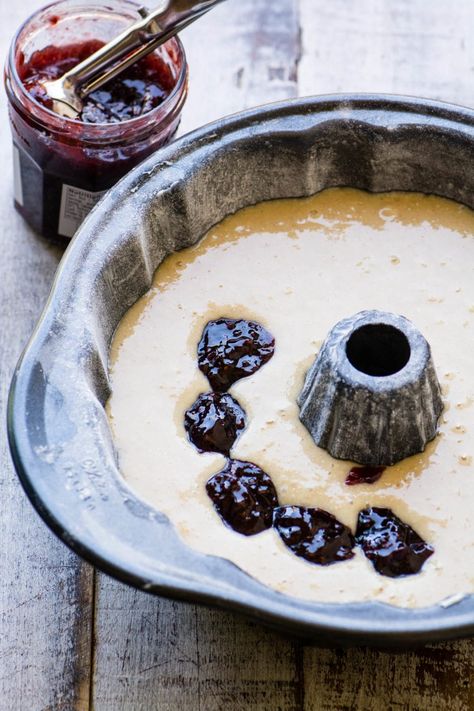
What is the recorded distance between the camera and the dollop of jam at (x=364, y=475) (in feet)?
5.37

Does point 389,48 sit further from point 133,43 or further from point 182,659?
point 182,659

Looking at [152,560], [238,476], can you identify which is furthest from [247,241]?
[152,560]

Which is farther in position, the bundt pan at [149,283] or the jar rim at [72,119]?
the jar rim at [72,119]

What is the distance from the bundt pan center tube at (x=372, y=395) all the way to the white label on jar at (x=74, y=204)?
530 mm

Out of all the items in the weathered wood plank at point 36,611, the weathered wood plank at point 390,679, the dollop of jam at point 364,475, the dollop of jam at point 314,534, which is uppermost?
the dollop of jam at point 364,475

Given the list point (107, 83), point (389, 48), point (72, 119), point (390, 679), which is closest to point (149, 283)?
point (72, 119)

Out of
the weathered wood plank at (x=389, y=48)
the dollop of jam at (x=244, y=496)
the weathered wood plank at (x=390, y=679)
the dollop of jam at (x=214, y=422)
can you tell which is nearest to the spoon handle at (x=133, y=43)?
the weathered wood plank at (x=389, y=48)

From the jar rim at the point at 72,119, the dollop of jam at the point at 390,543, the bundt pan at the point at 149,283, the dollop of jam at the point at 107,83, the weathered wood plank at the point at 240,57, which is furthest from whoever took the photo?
the weathered wood plank at the point at 240,57

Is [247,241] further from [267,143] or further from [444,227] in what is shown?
[444,227]

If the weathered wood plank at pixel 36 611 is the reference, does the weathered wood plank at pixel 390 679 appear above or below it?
above

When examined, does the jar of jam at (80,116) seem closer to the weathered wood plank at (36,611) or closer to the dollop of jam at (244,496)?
the weathered wood plank at (36,611)

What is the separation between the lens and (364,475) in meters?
1.65

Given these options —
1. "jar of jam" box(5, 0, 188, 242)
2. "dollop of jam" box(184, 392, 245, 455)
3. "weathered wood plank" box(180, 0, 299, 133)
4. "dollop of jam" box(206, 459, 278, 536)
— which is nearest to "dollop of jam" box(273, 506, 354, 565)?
"dollop of jam" box(206, 459, 278, 536)

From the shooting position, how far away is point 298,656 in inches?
66.7
